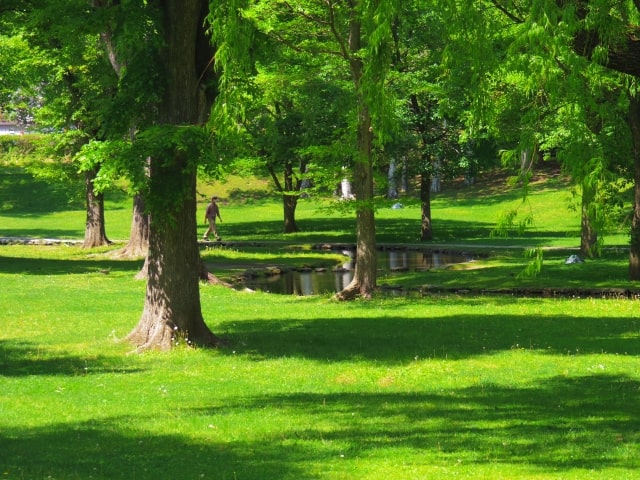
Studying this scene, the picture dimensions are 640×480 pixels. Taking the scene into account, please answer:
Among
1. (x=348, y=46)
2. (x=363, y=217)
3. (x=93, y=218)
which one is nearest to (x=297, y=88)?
(x=93, y=218)

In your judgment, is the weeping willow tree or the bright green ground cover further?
the bright green ground cover

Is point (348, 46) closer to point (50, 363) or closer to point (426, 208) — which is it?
point (50, 363)

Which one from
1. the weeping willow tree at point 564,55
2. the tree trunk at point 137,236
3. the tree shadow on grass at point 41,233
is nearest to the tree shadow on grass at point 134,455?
the weeping willow tree at point 564,55

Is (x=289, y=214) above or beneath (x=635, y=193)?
beneath

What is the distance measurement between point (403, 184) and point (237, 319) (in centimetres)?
4935

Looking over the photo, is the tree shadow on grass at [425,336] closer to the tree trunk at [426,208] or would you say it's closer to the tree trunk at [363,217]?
the tree trunk at [363,217]

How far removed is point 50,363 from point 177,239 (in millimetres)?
3037

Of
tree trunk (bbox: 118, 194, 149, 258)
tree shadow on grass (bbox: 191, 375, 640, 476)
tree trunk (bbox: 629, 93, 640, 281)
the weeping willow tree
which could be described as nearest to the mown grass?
tree shadow on grass (bbox: 191, 375, 640, 476)

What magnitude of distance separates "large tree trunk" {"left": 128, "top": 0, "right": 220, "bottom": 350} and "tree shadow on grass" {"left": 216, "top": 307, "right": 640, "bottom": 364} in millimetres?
1144

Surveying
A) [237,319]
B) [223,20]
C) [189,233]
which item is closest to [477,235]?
[237,319]

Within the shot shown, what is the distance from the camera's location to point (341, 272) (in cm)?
3750

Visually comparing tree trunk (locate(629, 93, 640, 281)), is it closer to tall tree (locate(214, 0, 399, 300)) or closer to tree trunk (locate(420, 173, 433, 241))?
tall tree (locate(214, 0, 399, 300))

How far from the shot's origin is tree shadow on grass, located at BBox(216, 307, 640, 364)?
18.1m

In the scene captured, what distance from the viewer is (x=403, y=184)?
2810 inches
